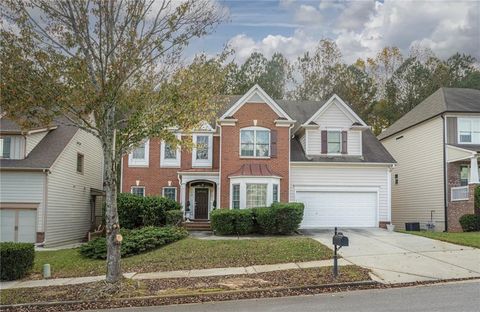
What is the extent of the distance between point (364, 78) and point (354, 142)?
19.6 m

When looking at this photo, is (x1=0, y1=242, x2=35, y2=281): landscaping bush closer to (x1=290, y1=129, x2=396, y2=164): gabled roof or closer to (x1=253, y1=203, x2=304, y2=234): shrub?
(x1=253, y1=203, x2=304, y2=234): shrub

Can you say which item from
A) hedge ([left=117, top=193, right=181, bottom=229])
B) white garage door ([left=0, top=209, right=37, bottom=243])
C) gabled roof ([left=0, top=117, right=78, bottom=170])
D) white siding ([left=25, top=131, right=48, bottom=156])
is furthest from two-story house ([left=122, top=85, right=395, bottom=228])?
white garage door ([left=0, top=209, right=37, bottom=243])

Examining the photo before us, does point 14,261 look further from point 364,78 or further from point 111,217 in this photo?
point 364,78

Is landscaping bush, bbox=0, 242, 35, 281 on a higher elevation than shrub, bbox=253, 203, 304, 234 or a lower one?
lower

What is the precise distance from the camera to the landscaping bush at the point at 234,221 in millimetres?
20828

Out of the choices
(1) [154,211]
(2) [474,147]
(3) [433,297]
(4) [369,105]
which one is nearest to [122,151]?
(3) [433,297]

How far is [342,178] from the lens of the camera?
24.5 metres

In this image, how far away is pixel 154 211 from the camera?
2253cm

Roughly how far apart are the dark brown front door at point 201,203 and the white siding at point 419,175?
12668 millimetres

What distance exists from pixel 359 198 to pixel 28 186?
52.6 ft

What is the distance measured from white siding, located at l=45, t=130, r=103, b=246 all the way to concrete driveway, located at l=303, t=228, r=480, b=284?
1297cm

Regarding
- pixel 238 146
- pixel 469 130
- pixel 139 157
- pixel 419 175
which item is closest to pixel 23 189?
pixel 139 157

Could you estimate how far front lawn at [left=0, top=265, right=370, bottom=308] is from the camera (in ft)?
36.3

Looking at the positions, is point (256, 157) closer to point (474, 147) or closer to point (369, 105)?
point (474, 147)
